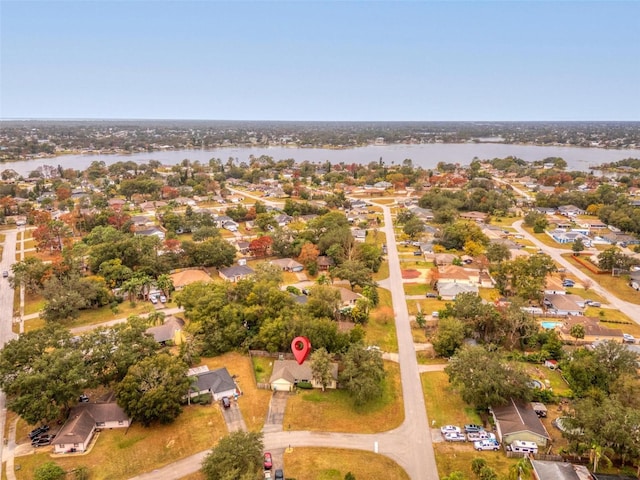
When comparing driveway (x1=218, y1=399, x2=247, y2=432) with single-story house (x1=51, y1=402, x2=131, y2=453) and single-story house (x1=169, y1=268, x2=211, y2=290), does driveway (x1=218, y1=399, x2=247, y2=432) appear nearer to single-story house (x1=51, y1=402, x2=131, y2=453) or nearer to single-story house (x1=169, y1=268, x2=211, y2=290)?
single-story house (x1=51, y1=402, x2=131, y2=453)

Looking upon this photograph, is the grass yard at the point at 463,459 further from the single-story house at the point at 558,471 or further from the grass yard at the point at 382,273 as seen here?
the grass yard at the point at 382,273

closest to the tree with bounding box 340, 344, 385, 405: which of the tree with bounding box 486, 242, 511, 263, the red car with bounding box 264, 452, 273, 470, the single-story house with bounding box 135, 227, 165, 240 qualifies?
the red car with bounding box 264, 452, 273, 470

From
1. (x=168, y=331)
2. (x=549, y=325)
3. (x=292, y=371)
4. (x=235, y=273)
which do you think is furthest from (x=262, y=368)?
(x=549, y=325)

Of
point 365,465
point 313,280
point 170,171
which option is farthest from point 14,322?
point 170,171

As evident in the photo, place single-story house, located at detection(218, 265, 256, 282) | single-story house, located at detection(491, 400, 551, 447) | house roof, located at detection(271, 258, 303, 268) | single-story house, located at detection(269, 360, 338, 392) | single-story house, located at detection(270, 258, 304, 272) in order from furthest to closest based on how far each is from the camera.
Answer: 1. house roof, located at detection(271, 258, 303, 268)
2. single-story house, located at detection(270, 258, 304, 272)
3. single-story house, located at detection(218, 265, 256, 282)
4. single-story house, located at detection(269, 360, 338, 392)
5. single-story house, located at detection(491, 400, 551, 447)

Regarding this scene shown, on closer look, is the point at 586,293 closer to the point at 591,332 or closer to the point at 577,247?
A: the point at 591,332

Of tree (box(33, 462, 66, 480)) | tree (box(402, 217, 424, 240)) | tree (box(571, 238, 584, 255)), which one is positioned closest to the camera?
tree (box(33, 462, 66, 480))
